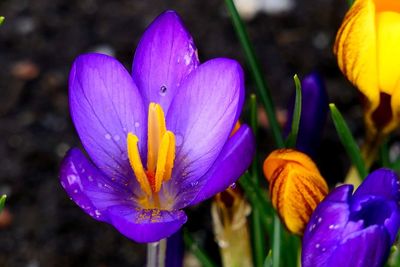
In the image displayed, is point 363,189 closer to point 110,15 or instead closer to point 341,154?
point 341,154

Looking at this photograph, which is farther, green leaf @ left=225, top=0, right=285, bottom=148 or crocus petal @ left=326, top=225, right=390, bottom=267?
green leaf @ left=225, top=0, right=285, bottom=148

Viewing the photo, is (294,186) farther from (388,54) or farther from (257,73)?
(257,73)

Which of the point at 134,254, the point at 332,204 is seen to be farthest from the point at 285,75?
the point at 332,204

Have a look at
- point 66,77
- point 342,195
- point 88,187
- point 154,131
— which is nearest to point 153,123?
point 154,131

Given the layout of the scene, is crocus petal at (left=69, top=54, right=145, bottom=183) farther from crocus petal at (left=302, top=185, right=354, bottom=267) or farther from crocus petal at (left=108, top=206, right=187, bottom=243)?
crocus petal at (left=302, top=185, right=354, bottom=267)

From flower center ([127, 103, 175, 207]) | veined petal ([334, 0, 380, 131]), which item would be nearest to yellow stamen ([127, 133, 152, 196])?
flower center ([127, 103, 175, 207])

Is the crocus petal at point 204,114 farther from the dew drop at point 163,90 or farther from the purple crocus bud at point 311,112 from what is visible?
the purple crocus bud at point 311,112
